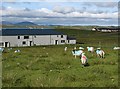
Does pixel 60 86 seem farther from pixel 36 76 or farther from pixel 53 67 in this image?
pixel 53 67

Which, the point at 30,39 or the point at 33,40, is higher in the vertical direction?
the point at 30,39

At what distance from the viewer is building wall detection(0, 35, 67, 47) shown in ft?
297

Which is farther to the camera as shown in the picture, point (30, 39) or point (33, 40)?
point (33, 40)

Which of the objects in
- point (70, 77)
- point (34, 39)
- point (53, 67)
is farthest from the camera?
point (34, 39)

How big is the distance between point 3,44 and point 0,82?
7667 cm

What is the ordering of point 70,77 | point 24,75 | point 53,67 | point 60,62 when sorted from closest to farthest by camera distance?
point 70,77, point 24,75, point 53,67, point 60,62

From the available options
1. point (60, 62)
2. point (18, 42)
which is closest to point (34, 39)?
point (18, 42)

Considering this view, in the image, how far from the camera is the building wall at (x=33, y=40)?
90375 mm

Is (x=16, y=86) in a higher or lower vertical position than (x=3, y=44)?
higher

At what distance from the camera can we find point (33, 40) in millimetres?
95500

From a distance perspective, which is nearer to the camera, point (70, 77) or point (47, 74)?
point (70, 77)

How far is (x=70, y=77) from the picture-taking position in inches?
603

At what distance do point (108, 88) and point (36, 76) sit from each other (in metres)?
5.02

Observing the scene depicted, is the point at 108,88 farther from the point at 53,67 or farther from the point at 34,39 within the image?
the point at 34,39
